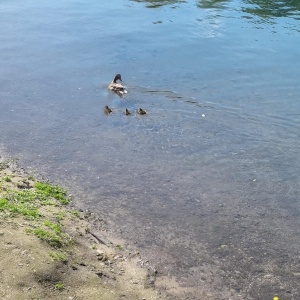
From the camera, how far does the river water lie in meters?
12.7

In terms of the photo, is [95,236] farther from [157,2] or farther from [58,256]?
[157,2]

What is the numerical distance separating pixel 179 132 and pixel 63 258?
8.63 m

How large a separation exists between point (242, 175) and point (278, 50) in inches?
492

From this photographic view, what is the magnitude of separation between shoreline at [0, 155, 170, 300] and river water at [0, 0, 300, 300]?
2.11ft

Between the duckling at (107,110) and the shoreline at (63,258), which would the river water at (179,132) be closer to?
the duckling at (107,110)

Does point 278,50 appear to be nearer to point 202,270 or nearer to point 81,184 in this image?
point 81,184

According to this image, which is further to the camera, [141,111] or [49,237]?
[141,111]

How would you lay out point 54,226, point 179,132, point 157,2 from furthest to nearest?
point 157,2
point 179,132
point 54,226

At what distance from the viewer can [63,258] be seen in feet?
35.0

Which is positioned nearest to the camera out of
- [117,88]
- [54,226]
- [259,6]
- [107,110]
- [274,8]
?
[54,226]

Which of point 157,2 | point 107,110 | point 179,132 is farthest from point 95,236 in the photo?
point 157,2

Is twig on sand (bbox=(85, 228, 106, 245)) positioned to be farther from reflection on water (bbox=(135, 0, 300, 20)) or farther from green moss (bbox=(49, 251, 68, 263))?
reflection on water (bbox=(135, 0, 300, 20))

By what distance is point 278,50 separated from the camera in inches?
1040

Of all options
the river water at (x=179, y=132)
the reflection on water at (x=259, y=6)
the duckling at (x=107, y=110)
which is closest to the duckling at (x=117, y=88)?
the river water at (x=179, y=132)
